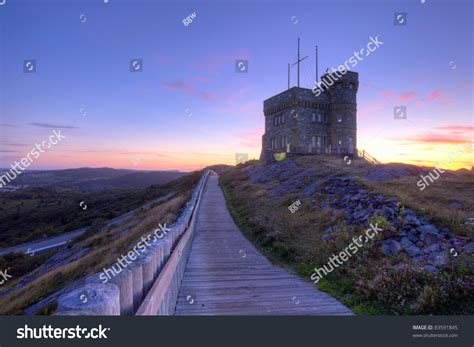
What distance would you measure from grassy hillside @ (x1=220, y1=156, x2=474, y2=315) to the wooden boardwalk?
47cm

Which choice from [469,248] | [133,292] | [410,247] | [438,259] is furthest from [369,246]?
[133,292]

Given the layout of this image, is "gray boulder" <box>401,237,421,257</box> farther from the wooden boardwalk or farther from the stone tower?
the stone tower

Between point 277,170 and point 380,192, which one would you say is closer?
point 380,192

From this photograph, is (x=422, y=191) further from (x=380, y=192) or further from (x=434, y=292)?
(x=434, y=292)

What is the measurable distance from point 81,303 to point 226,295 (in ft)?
12.8

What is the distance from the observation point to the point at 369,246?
329 inches

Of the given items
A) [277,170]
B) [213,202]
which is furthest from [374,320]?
[277,170]

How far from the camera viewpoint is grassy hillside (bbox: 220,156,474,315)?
5.59 m

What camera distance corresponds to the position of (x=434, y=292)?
214 inches

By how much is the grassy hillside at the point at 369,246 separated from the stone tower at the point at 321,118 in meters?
24.4

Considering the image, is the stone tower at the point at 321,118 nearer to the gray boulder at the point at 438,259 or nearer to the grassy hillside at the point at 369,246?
the grassy hillside at the point at 369,246

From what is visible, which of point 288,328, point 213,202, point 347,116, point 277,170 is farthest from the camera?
point 347,116

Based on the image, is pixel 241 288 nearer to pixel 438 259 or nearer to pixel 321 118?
pixel 438 259

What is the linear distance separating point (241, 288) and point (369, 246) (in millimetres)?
4212
